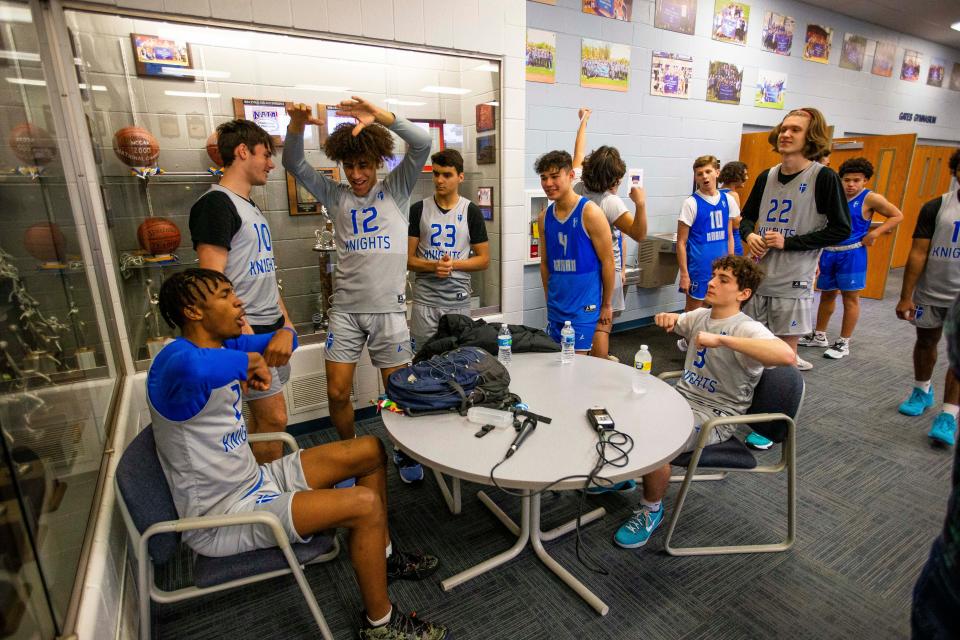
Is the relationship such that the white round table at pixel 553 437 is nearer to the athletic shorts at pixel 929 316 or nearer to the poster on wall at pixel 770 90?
the athletic shorts at pixel 929 316

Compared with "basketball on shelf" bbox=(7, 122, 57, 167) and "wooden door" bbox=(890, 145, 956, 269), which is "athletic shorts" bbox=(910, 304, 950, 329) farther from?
A: "wooden door" bbox=(890, 145, 956, 269)

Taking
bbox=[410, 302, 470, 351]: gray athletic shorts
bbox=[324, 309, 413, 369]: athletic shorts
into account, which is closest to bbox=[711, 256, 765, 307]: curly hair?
bbox=[410, 302, 470, 351]: gray athletic shorts

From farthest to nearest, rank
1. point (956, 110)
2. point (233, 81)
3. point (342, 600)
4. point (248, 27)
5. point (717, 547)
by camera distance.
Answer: point (956, 110)
point (233, 81)
point (248, 27)
point (717, 547)
point (342, 600)

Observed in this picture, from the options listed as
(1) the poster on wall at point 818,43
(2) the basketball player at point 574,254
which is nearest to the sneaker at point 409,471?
(2) the basketball player at point 574,254

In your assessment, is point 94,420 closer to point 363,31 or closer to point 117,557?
point 117,557

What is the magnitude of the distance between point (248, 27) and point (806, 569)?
10.9 feet

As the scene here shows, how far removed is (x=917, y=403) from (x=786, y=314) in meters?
1.17

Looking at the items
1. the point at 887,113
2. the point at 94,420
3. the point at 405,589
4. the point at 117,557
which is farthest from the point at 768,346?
the point at 887,113

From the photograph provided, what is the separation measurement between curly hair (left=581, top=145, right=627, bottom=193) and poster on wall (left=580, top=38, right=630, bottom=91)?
1.53 m

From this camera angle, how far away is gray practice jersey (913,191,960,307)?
2.67 m

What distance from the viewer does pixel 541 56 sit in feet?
12.5

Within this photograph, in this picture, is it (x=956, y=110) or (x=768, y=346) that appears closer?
(x=768, y=346)

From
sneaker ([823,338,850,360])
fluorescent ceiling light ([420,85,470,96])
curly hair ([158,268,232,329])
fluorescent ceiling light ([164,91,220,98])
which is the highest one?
fluorescent ceiling light ([420,85,470,96])

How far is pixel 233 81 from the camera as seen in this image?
9.46 ft
